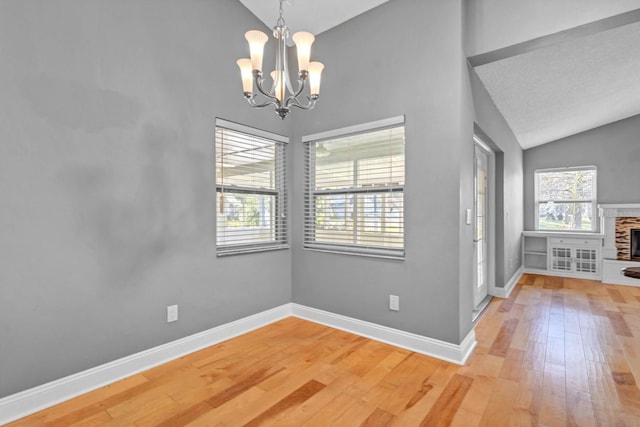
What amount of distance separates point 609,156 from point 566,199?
99 cm

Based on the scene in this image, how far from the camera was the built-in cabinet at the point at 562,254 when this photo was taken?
18.5ft

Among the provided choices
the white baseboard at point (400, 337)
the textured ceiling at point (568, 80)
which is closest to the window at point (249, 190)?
the white baseboard at point (400, 337)

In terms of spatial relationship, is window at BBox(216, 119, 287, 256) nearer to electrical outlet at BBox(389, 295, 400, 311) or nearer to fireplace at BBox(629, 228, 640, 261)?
electrical outlet at BBox(389, 295, 400, 311)

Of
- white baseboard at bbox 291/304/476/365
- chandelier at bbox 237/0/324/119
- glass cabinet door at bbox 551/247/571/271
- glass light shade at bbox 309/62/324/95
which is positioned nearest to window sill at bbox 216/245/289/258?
white baseboard at bbox 291/304/476/365

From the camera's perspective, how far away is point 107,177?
2.16 metres

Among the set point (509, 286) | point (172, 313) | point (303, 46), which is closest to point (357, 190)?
point (303, 46)

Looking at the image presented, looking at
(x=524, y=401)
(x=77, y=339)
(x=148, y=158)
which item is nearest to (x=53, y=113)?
(x=148, y=158)

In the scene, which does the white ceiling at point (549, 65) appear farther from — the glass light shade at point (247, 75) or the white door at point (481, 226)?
the glass light shade at point (247, 75)

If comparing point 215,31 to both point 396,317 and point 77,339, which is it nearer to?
point 77,339

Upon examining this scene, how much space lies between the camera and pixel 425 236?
2648 millimetres

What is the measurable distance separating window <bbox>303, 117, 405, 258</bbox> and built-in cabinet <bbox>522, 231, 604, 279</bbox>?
4685 millimetres

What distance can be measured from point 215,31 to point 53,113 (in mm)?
1502

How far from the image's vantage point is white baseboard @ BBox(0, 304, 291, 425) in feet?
6.02

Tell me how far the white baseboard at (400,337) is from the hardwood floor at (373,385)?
0.07 metres
